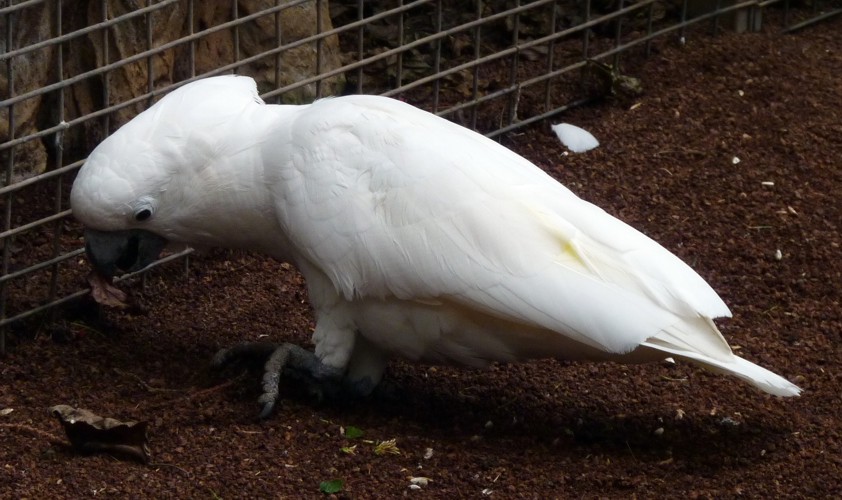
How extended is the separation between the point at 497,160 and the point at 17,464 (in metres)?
1.50

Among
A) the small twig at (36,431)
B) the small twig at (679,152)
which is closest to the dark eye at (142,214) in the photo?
the small twig at (36,431)

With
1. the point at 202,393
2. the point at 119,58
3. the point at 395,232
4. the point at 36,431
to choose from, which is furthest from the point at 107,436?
the point at 119,58

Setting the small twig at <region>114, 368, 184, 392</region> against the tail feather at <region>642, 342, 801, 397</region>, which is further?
the small twig at <region>114, 368, 184, 392</region>

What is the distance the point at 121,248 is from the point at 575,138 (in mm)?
2201

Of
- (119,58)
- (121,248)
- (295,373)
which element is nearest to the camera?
(121,248)

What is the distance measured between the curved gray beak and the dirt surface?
368mm

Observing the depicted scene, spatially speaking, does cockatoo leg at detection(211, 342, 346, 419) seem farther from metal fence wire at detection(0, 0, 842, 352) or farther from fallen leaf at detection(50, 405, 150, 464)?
metal fence wire at detection(0, 0, 842, 352)

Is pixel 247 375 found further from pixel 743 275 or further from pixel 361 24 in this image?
pixel 743 275

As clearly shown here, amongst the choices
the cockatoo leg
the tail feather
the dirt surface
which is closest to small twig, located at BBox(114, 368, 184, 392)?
the dirt surface

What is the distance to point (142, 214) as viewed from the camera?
11.5 feet

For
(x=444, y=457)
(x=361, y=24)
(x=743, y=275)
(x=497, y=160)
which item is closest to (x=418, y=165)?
(x=497, y=160)

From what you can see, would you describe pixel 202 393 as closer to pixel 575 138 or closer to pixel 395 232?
pixel 395 232

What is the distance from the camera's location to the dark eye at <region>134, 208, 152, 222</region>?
3486 mm

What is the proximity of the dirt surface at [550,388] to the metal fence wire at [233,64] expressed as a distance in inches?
9.6
